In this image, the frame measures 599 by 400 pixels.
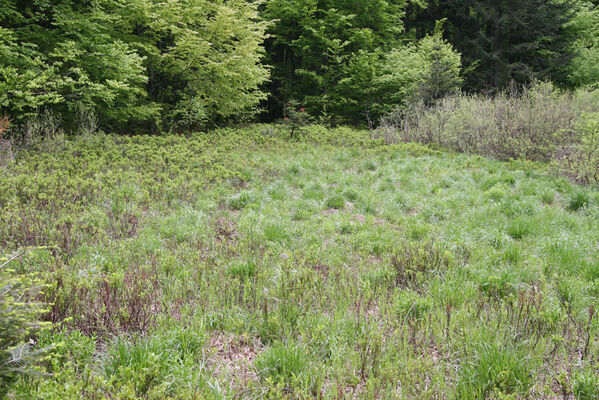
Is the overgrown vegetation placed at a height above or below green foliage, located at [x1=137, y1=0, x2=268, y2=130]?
below

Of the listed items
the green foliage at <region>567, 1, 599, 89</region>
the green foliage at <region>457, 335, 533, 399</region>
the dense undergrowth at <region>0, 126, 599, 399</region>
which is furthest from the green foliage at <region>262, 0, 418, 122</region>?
the green foliage at <region>457, 335, 533, 399</region>

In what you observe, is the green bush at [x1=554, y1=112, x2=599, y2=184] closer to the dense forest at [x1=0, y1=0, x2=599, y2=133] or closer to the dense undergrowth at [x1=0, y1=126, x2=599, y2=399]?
the dense undergrowth at [x1=0, y1=126, x2=599, y2=399]

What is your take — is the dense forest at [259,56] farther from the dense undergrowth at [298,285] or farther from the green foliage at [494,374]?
the green foliage at [494,374]

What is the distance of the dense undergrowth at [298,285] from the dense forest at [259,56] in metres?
4.61

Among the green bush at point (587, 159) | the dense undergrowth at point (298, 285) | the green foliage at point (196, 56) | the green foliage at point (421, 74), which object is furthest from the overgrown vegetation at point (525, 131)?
the green foliage at point (196, 56)

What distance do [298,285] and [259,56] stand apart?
16.0 metres

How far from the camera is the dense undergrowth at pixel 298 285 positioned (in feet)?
7.76

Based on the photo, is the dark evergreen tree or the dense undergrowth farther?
the dark evergreen tree

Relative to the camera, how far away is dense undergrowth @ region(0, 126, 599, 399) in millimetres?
2365

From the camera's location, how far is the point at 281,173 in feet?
32.3

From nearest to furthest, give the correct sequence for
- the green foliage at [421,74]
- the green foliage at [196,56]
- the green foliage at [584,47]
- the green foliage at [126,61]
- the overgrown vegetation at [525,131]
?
the overgrown vegetation at [525,131], the green foliage at [126,61], the green foliage at [196,56], the green foliage at [421,74], the green foliage at [584,47]

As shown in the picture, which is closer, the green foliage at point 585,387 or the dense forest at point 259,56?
the green foliage at point 585,387

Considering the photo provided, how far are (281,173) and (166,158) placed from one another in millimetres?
3360

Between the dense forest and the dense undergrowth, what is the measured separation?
4.61m
